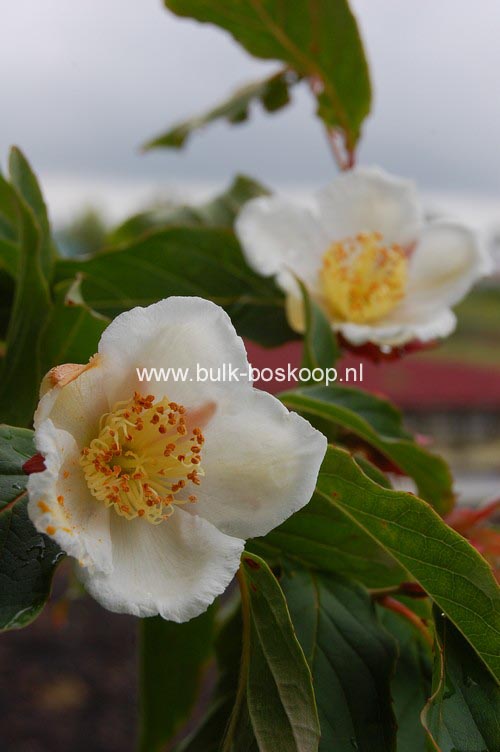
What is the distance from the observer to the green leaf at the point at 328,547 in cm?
35

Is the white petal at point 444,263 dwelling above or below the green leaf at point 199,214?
above

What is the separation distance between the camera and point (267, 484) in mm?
293

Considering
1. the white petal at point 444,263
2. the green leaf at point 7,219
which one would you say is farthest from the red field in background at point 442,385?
the green leaf at point 7,219

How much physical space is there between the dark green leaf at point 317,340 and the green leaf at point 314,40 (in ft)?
0.66

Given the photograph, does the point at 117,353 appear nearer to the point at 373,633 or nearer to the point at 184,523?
the point at 184,523

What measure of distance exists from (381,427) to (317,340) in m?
0.06

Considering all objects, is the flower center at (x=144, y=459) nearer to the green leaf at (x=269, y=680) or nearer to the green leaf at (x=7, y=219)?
the green leaf at (x=269, y=680)

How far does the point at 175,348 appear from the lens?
0.98 ft

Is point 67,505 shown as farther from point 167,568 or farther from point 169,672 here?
point 169,672

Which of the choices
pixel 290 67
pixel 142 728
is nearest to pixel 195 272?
pixel 290 67

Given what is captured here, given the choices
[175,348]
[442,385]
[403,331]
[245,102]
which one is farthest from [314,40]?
[442,385]

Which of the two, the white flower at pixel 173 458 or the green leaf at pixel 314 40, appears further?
the green leaf at pixel 314 40

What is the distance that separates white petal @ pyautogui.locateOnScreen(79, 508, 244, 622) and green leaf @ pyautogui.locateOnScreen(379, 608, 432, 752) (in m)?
0.15

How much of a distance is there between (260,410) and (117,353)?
2.2 inches
